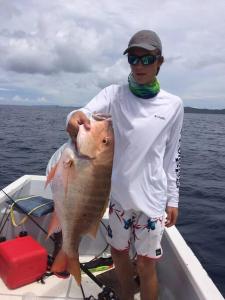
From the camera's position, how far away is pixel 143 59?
332cm

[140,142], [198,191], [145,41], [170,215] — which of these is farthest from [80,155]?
[198,191]

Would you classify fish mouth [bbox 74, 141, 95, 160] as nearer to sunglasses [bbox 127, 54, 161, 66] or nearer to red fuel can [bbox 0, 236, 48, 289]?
sunglasses [bbox 127, 54, 161, 66]

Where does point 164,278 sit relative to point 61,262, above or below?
below

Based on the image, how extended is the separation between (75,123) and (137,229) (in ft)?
4.49

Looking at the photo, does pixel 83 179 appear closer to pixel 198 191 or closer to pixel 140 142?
pixel 140 142

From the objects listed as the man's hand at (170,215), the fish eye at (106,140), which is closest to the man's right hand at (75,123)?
the fish eye at (106,140)

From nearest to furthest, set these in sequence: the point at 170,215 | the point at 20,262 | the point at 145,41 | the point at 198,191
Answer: the point at 145,41, the point at 170,215, the point at 20,262, the point at 198,191

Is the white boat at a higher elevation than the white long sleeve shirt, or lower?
lower

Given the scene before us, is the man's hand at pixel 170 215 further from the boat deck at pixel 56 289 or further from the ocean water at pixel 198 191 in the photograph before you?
the ocean water at pixel 198 191

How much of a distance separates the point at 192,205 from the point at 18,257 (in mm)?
8100

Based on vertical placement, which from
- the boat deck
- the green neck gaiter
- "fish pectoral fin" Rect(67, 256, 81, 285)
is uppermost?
the green neck gaiter

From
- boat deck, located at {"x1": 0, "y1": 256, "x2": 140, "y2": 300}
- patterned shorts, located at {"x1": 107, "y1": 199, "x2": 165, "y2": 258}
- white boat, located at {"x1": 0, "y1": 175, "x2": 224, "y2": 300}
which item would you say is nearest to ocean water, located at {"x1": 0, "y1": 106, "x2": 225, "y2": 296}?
white boat, located at {"x1": 0, "y1": 175, "x2": 224, "y2": 300}

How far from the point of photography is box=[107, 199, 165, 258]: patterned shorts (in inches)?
139

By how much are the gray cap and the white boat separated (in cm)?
236
